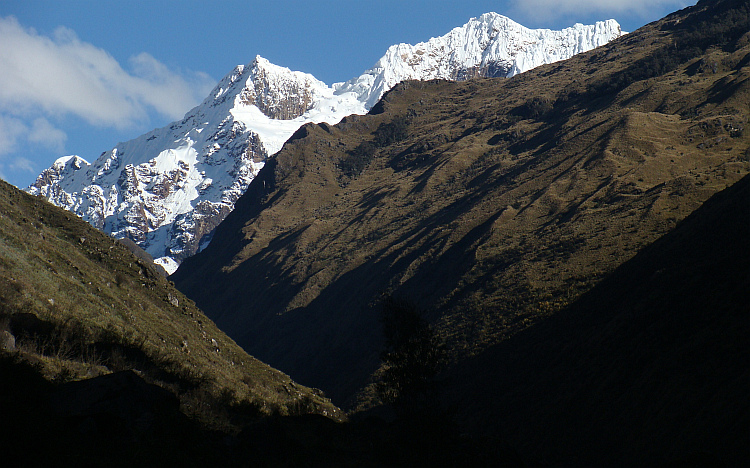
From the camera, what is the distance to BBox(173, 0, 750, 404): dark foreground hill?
7525 cm

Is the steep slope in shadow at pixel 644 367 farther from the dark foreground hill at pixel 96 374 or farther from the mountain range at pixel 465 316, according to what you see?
the dark foreground hill at pixel 96 374

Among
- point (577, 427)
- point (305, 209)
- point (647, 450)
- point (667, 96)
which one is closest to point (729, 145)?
point (667, 96)

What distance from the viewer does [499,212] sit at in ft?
337

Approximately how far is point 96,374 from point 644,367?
126 feet

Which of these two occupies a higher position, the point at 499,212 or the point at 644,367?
the point at 499,212

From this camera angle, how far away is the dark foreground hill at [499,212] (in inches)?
2963

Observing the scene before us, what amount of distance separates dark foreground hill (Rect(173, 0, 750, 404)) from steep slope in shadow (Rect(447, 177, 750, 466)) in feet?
20.0

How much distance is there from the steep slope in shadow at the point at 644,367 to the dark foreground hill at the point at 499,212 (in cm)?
609

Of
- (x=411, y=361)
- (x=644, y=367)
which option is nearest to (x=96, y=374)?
(x=411, y=361)

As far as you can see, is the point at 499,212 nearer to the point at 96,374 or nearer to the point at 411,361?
the point at 411,361

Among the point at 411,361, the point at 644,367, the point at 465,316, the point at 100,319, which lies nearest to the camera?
the point at 100,319

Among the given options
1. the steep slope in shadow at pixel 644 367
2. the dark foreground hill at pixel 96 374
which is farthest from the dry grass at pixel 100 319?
the steep slope in shadow at pixel 644 367

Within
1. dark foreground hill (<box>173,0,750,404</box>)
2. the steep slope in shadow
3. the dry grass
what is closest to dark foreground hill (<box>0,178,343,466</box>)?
the dry grass

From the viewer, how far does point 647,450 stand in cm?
3084
